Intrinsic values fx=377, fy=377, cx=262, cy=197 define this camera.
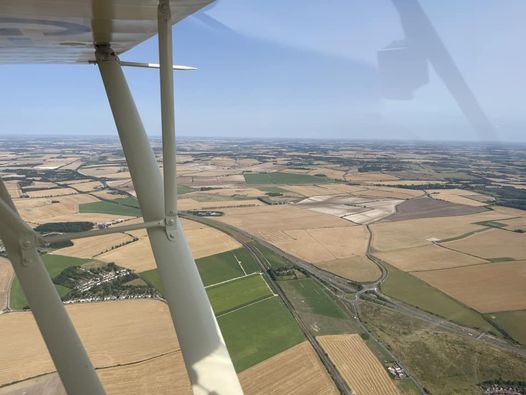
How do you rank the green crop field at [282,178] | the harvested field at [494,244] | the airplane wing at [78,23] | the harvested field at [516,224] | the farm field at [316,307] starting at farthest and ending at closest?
1. the green crop field at [282,178]
2. the harvested field at [516,224]
3. the harvested field at [494,244]
4. the farm field at [316,307]
5. the airplane wing at [78,23]

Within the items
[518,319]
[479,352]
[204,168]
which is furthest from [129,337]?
[204,168]

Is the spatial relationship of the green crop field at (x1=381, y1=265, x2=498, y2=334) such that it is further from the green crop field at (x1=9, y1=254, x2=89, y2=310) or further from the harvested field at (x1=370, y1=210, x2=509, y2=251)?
the green crop field at (x1=9, y1=254, x2=89, y2=310)

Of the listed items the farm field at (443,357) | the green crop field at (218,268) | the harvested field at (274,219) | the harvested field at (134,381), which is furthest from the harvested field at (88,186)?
the farm field at (443,357)

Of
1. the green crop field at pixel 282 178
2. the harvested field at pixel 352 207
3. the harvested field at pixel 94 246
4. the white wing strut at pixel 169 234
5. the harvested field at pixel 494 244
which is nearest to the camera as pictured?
the white wing strut at pixel 169 234

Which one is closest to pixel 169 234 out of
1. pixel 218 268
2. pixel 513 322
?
pixel 513 322

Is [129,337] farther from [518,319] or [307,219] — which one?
[307,219]

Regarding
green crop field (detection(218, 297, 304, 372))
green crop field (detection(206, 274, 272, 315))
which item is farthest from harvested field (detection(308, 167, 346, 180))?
green crop field (detection(218, 297, 304, 372))

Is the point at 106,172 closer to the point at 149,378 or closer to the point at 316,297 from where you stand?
the point at 316,297

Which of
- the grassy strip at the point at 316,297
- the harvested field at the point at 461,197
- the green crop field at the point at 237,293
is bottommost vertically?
the grassy strip at the point at 316,297

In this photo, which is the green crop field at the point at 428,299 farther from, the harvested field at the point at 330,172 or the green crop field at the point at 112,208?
the harvested field at the point at 330,172
